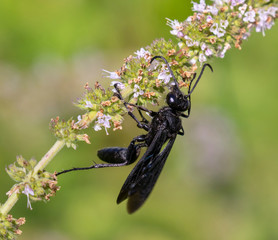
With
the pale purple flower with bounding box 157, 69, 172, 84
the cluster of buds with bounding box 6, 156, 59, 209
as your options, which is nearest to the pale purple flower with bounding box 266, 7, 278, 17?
the pale purple flower with bounding box 157, 69, 172, 84

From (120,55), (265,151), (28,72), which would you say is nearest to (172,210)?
(265,151)

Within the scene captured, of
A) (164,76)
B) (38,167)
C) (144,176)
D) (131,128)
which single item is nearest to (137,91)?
(164,76)

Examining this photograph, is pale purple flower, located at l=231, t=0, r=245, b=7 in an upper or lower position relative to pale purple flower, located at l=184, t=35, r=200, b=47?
upper

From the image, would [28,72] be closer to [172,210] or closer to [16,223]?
[172,210]

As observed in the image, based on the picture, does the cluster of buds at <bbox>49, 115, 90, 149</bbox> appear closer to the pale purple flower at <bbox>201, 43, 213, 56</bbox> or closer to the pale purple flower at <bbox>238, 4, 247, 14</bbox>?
the pale purple flower at <bbox>201, 43, 213, 56</bbox>

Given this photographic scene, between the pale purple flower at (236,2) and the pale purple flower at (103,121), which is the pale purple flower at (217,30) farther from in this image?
the pale purple flower at (103,121)

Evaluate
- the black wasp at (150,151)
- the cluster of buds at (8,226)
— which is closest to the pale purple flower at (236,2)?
the black wasp at (150,151)
